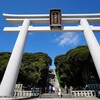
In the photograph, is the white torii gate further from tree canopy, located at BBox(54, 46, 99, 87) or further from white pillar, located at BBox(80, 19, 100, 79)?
tree canopy, located at BBox(54, 46, 99, 87)

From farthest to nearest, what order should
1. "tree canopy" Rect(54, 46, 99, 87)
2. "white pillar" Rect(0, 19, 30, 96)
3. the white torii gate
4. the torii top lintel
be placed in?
"tree canopy" Rect(54, 46, 99, 87) < the torii top lintel < the white torii gate < "white pillar" Rect(0, 19, 30, 96)

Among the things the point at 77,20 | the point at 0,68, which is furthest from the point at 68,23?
the point at 0,68

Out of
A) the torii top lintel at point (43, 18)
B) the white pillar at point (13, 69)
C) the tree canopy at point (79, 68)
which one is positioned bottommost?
the white pillar at point (13, 69)

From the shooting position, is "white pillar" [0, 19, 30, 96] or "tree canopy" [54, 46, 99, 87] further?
"tree canopy" [54, 46, 99, 87]

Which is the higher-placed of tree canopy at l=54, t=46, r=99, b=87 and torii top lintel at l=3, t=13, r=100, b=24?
tree canopy at l=54, t=46, r=99, b=87

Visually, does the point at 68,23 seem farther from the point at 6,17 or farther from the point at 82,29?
the point at 6,17

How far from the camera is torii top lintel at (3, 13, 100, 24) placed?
10497 millimetres

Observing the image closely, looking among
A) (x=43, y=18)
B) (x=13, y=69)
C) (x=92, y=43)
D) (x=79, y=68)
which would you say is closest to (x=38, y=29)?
(x=43, y=18)

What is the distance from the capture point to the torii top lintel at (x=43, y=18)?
10497mm

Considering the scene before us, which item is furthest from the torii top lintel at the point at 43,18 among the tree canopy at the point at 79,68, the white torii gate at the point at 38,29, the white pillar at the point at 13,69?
the tree canopy at the point at 79,68

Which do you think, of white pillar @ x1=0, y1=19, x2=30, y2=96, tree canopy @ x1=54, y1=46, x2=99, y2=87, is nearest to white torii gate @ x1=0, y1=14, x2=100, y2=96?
white pillar @ x1=0, y1=19, x2=30, y2=96

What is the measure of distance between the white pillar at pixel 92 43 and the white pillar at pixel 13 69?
4.02m

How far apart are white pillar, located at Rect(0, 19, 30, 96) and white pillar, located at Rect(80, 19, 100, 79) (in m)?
4.02

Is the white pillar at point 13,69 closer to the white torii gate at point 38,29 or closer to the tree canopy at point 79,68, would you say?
the white torii gate at point 38,29
